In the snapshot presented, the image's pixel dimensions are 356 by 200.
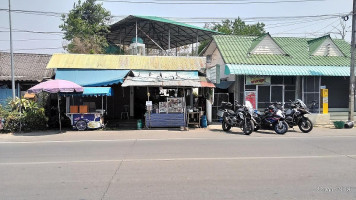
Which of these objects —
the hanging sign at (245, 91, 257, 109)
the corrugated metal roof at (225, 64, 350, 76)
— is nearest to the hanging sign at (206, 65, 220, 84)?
the corrugated metal roof at (225, 64, 350, 76)

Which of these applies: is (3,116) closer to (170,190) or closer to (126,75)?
(126,75)

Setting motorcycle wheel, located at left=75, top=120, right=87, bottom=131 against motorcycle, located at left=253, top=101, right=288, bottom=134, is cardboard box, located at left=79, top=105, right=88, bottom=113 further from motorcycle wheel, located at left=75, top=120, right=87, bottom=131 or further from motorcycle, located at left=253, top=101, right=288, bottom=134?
motorcycle, located at left=253, top=101, right=288, bottom=134

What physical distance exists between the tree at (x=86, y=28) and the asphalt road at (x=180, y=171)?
727 inches

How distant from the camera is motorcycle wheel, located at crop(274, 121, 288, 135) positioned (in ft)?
41.4

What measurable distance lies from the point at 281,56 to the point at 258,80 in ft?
9.46

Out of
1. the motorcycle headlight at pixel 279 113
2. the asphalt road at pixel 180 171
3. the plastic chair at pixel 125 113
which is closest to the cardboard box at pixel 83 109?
the asphalt road at pixel 180 171

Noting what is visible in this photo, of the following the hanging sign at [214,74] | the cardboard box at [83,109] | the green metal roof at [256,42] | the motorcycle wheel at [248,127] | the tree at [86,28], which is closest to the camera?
the motorcycle wheel at [248,127]

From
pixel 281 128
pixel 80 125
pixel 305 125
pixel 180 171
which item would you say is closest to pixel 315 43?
pixel 305 125

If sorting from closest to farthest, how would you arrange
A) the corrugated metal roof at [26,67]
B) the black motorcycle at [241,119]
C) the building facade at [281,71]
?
the black motorcycle at [241,119] → the building facade at [281,71] → the corrugated metal roof at [26,67]

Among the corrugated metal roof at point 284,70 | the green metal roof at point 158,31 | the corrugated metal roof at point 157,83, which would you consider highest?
the green metal roof at point 158,31

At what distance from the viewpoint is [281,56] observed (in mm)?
18312

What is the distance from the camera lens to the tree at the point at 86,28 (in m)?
26.7

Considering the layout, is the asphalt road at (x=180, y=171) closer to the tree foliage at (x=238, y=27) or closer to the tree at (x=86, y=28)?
the tree at (x=86, y=28)

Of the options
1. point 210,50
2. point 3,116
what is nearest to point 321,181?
point 3,116
